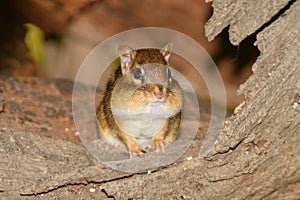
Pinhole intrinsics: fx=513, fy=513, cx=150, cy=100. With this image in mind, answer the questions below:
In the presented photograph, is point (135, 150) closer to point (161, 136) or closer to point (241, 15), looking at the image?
point (161, 136)

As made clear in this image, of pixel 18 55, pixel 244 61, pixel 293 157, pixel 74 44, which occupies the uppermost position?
pixel 74 44

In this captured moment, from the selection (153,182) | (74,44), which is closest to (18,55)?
(74,44)

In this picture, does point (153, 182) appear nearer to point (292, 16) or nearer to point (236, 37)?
point (236, 37)

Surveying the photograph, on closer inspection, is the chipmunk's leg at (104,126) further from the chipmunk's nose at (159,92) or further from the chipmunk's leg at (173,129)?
the chipmunk's nose at (159,92)

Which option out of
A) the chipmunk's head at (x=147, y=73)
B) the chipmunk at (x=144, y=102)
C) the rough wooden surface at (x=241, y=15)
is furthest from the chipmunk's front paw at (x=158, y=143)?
the rough wooden surface at (x=241, y=15)

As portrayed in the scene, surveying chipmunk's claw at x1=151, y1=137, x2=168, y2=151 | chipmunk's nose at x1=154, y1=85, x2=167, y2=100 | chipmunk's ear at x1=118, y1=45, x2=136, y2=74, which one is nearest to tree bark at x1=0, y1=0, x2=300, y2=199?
chipmunk's claw at x1=151, y1=137, x2=168, y2=151

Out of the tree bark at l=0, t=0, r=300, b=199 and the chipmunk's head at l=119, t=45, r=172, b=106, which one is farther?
the chipmunk's head at l=119, t=45, r=172, b=106

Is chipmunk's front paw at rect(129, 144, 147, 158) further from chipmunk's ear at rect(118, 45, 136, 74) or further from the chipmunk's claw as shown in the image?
chipmunk's ear at rect(118, 45, 136, 74)
